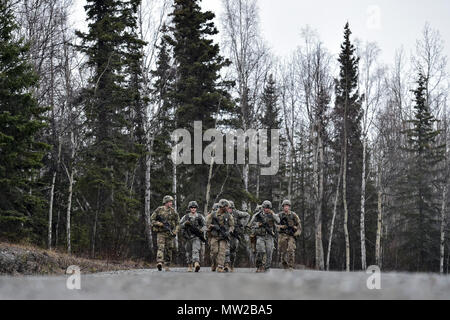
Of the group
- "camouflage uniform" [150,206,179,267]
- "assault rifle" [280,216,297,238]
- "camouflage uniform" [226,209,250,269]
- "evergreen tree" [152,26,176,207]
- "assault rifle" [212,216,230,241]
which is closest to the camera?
"assault rifle" [212,216,230,241]

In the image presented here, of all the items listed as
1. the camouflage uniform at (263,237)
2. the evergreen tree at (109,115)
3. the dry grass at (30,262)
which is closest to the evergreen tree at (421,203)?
the evergreen tree at (109,115)

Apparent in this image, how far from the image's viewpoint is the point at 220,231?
13.8m

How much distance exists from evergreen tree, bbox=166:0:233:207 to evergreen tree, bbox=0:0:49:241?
8174 mm

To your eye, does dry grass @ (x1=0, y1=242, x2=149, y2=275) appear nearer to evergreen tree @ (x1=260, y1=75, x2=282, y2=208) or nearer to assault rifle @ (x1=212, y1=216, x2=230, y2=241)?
assault rifle @ (x1=212, y1=216, x2=230, y2=241)

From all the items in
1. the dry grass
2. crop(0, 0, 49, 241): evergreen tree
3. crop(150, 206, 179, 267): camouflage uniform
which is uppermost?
crop(0, 0, 49, 241): evergreen tree

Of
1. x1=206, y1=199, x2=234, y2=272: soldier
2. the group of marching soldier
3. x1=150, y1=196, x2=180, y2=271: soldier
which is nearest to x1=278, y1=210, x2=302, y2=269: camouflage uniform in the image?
the group of marching soldier

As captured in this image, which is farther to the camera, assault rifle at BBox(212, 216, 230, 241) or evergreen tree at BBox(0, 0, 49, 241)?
evergreen tree at BBox(0, 0, 49, 241)

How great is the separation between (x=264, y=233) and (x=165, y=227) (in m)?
3.08

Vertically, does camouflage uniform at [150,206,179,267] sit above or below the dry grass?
above

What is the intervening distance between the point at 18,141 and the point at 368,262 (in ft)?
94.0

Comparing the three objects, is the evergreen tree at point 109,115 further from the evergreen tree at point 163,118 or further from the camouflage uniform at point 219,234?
the camouflage uniform at point 219,234

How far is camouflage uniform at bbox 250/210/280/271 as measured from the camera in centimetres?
1425

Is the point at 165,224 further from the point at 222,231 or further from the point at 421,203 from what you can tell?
the point at 421,203
